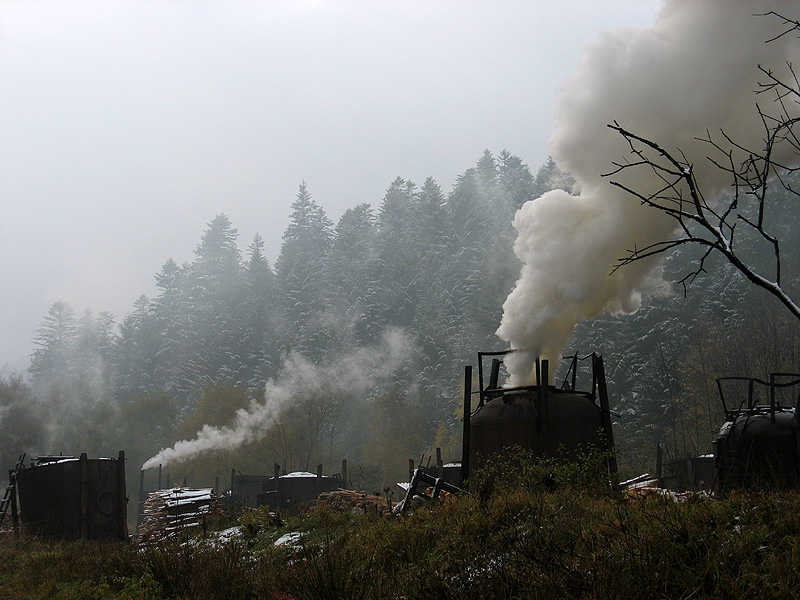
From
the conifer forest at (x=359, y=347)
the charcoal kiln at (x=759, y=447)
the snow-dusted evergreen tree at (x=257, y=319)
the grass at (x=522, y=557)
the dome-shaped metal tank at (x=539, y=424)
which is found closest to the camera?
the grass at (x=522, y=557)

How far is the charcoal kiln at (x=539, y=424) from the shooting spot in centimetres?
1280

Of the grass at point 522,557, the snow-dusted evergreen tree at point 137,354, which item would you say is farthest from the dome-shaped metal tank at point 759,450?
the snow-dusted evergreen tree at point 137,354

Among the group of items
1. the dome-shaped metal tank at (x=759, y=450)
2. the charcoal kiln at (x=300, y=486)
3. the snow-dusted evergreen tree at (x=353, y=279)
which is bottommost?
the charcoal kiln at (x=300, y=486)

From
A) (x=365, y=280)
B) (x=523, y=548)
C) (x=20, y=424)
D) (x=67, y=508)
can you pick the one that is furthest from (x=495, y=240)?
(x=523, y=548)

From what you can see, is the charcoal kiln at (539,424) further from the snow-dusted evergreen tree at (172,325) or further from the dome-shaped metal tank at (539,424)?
the snow-dusted evergreen tree at (172,325)

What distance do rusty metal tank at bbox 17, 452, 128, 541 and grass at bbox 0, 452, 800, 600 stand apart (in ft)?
33.9

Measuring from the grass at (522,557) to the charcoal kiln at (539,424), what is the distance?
72.9 inches

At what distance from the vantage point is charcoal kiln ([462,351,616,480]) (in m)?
12.8

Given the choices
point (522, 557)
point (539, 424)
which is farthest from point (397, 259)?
point (522, 557)

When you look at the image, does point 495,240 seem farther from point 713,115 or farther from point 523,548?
point 523,548

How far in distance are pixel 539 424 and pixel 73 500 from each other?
16079 millimetres

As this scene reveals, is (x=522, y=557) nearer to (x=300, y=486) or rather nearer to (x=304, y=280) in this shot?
(x=300, y=486)

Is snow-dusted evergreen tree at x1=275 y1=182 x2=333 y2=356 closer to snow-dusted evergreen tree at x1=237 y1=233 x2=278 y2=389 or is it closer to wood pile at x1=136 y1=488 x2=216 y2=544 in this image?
snow-dusted evergreen tree at x1=237 y1=233 x2=278 y2=389

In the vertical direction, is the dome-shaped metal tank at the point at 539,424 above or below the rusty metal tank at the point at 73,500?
above
